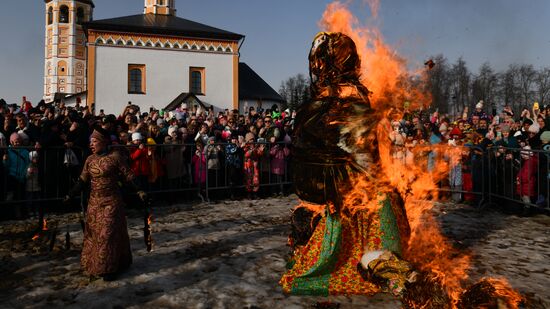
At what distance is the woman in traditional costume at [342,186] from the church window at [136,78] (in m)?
29.7

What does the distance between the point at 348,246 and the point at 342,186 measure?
0.61 m

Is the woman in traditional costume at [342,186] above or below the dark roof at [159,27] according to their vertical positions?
below

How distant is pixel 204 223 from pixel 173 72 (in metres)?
26.5

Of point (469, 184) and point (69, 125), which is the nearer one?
point (69, 125)

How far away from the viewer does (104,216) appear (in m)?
5.00

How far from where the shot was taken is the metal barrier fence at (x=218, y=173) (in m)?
8.20

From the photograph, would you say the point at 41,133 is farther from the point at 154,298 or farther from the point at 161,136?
the point at 154,298

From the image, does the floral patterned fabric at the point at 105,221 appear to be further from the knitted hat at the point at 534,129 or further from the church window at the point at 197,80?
the church window at the point at 197,80

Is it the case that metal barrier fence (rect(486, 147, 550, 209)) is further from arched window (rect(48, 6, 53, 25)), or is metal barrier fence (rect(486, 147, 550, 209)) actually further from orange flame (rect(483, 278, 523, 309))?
arched window (rect(48, 6, 53, 25))

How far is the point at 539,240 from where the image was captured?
263 inches

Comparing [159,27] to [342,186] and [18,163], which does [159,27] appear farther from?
[342,186]

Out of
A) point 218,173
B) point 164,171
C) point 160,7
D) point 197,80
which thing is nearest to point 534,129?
point 218,173

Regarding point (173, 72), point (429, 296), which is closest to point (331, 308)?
point (429, 296)

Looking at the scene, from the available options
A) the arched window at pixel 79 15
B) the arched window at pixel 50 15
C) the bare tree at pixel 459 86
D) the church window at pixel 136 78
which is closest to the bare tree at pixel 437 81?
the bare tree at pixel 459 86
